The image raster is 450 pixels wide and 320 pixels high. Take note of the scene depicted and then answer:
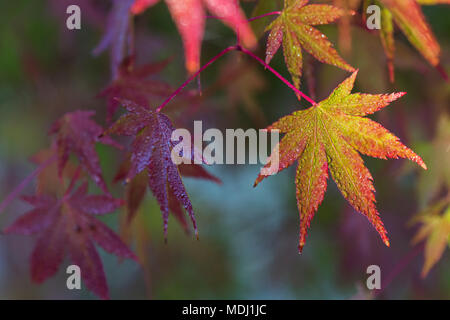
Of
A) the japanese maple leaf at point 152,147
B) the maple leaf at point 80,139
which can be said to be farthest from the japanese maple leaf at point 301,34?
the maple leaf at point 80,139

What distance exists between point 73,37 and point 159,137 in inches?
36.7

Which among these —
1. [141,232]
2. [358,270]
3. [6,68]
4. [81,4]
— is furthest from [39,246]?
[6,68]

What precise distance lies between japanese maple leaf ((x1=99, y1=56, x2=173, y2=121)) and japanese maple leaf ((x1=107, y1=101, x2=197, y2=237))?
0.17 m

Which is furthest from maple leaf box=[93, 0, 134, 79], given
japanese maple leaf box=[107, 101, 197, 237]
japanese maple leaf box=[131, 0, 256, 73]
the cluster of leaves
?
the cluster of leaves

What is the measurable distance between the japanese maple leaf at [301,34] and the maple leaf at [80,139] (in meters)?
0.28

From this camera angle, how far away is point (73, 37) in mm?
1289

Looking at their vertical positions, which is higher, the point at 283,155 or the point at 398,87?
the point at 398,87

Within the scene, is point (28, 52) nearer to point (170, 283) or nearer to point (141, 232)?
point (141, 232)

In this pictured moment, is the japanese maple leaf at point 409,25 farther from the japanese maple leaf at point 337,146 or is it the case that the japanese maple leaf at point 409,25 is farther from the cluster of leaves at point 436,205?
the cluster of leaves at point 436,205

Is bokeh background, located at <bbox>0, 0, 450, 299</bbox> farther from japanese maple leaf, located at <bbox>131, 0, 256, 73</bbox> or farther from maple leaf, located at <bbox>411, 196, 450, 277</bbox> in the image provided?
japanese maple leaf, located at <bbox>131, 0, 256, 73</bbox>

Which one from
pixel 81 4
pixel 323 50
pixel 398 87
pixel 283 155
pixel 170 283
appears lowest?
pixel 170 283

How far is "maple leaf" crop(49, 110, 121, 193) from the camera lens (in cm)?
62

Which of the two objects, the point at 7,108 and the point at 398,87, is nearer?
the point at 398,87

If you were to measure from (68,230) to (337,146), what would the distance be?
0.48 metres
